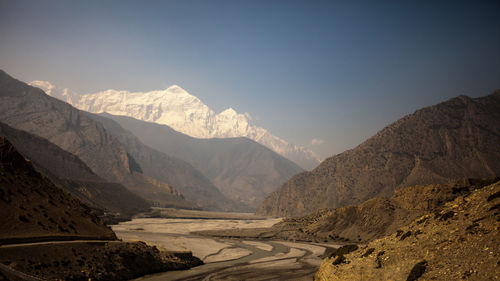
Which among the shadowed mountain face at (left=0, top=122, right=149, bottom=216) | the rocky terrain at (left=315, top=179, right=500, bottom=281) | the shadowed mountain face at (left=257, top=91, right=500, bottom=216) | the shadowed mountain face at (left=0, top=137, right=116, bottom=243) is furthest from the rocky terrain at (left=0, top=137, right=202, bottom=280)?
the shadowed mountain face at (left=257, top=91, right=500, bottom=216)

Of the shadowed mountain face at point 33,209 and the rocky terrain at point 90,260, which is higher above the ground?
the shadowed mountain face at point 33,209

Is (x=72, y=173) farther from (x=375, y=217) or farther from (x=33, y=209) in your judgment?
(x=33, y=209)

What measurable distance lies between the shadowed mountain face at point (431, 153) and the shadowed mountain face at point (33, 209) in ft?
441

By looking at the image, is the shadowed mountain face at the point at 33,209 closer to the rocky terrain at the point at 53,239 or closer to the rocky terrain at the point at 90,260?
the rocky terrain at the point at 53,239

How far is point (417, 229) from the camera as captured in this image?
31062 millimetres

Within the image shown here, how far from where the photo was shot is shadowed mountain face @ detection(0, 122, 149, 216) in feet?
503

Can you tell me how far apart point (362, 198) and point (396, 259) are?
145 m

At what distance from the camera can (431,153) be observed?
543 ft

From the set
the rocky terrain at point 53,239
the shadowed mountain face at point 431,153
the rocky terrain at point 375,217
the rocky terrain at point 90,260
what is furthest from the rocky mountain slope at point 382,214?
the rocky terrain at point 53,239

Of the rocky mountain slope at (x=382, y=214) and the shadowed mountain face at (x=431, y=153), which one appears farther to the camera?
the shadowed mountain face at (x=431, y=153)

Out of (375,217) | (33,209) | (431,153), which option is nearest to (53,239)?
(33,209)

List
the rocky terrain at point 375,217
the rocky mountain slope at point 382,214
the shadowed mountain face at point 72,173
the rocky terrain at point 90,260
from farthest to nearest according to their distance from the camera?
the shadowed mountain face at point 72,173 → the rocky terrain at point 375,217 → the rocky mountain slope at point 382,214 → the rocky terrain at point 90,260

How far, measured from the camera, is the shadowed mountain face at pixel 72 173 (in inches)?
6038

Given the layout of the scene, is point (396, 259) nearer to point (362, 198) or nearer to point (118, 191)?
point (362, 198)
